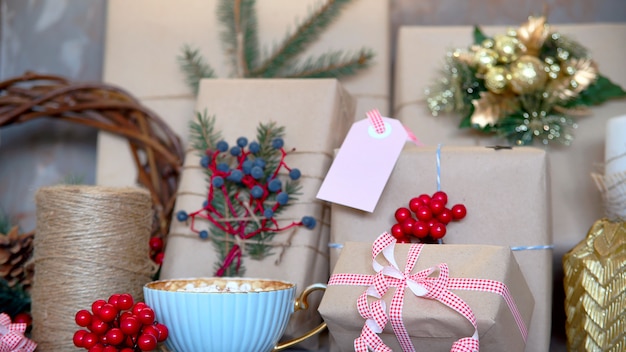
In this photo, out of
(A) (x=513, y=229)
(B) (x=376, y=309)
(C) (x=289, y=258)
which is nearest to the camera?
(B) (x=376, y=309)

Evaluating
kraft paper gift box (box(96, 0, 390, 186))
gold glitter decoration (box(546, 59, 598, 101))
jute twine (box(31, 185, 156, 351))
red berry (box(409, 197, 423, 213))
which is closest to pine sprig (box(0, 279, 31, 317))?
jute twine (box(31, 185, 156, 351))

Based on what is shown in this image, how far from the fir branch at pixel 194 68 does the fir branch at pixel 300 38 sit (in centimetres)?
7

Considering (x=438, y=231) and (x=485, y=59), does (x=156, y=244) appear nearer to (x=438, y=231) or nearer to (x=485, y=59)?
(x=438, y=231)

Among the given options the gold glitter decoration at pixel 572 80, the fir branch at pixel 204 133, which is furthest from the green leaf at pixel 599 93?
the fir branch at pixel 204 133

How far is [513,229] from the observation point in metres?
0.75

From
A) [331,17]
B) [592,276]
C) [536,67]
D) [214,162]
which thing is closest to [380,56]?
[331,17]

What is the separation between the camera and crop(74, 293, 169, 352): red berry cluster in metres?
0.64

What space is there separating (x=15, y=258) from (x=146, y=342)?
356 mm

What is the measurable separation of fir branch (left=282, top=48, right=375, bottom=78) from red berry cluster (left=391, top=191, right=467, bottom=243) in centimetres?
35

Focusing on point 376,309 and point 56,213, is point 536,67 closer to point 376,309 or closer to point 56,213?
point 376,309

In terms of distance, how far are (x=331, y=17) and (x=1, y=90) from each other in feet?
1.68

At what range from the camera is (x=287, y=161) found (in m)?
0.89

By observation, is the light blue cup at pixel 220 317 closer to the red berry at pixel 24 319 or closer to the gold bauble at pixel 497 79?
the red berry at pixel 24 319

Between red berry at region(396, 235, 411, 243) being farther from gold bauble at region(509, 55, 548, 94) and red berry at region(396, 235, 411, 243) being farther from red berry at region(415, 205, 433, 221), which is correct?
gold bauble at region(509, 55, 548, 94)
